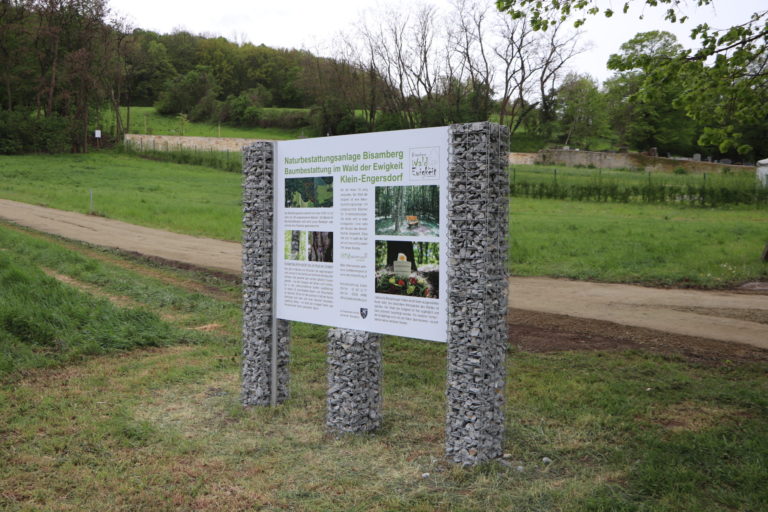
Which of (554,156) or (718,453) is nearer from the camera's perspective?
(718,453)

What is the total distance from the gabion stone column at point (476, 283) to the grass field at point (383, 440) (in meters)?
0.34

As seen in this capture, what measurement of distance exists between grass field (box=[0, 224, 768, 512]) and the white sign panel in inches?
43.1

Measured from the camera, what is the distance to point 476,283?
5.27 meters

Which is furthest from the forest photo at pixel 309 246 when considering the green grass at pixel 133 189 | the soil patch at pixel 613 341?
the green grass at pixel 133 189

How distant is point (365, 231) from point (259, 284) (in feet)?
4.55

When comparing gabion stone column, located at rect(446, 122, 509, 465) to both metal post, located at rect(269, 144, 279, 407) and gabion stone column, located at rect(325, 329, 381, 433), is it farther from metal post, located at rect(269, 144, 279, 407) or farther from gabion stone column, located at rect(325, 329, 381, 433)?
metal post, located at rect(269, 144, 279, 407)

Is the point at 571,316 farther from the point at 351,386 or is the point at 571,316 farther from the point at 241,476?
the point at 241,476

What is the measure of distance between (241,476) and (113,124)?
65.1 m

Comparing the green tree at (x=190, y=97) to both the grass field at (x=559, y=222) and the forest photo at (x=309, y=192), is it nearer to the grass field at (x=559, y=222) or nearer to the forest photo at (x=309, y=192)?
the grass field at (x=559, y=222)

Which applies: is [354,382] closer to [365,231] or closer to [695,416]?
[365,231]

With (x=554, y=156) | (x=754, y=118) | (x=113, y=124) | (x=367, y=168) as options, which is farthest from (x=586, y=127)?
(x=367, y=168)

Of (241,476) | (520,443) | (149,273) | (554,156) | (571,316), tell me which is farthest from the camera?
(554,156)

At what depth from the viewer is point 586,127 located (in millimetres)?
74062

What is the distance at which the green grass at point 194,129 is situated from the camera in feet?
236
